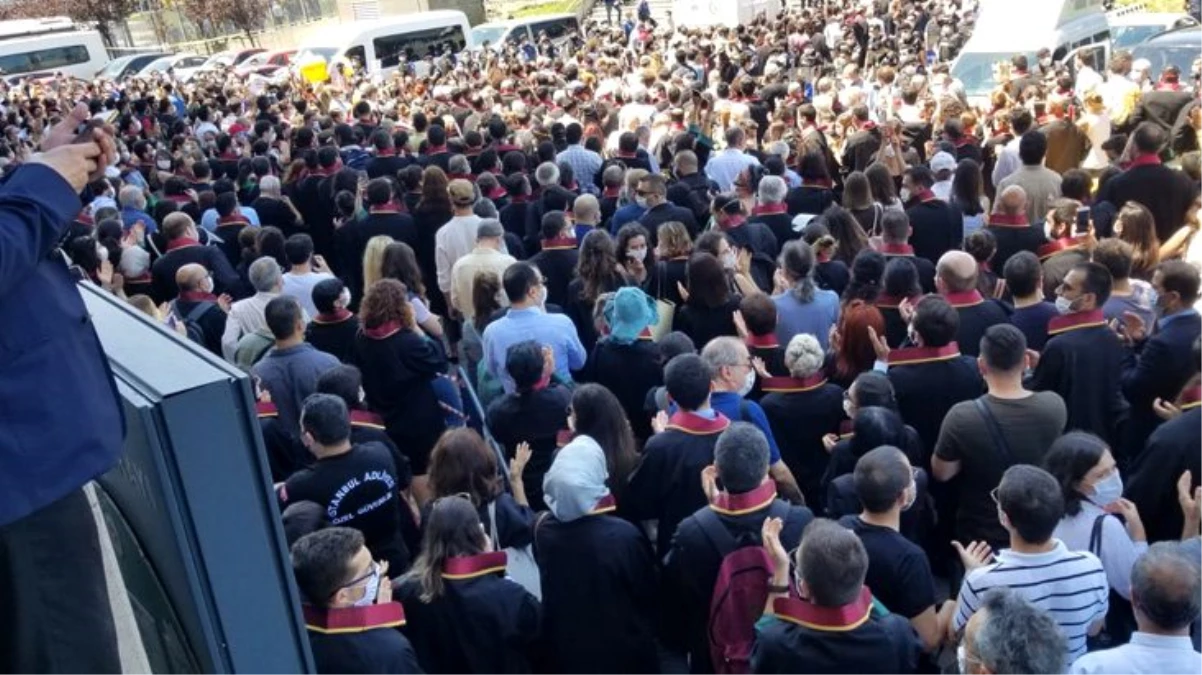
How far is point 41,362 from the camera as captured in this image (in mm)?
1938

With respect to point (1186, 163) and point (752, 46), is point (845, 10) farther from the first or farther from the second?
point (1186, 163)

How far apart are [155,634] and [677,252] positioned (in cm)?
534

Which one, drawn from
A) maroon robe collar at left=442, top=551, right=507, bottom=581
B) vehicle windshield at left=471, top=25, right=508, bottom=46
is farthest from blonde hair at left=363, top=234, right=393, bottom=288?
vehicle windshield at left=471, top=25, right=508, bottom=46

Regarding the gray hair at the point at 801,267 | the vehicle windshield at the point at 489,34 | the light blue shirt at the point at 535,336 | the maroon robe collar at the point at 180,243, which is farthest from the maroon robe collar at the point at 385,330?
the vehicle windshield at the point at 489,34

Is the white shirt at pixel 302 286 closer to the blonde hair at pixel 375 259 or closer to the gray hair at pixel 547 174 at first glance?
the blonde hair at pixel 375 259

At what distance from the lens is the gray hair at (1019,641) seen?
297 centimetres

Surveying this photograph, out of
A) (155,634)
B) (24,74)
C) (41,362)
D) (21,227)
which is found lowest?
(24,74)

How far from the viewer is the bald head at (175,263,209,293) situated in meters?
7.20

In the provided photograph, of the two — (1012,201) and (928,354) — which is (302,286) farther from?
(1012,201)

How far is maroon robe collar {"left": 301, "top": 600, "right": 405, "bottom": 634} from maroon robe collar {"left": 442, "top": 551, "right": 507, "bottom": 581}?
1.11ft

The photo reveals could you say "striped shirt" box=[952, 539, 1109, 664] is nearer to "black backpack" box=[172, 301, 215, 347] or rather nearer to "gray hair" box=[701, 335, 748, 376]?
"gray hair" box=[701, 335, 748, 376]

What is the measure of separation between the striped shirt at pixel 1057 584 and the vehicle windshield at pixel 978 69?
13.4 meters

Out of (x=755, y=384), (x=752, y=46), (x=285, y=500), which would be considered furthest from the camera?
(x=752, y=46)

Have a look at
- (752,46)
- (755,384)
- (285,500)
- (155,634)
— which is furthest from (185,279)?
(752,46)
